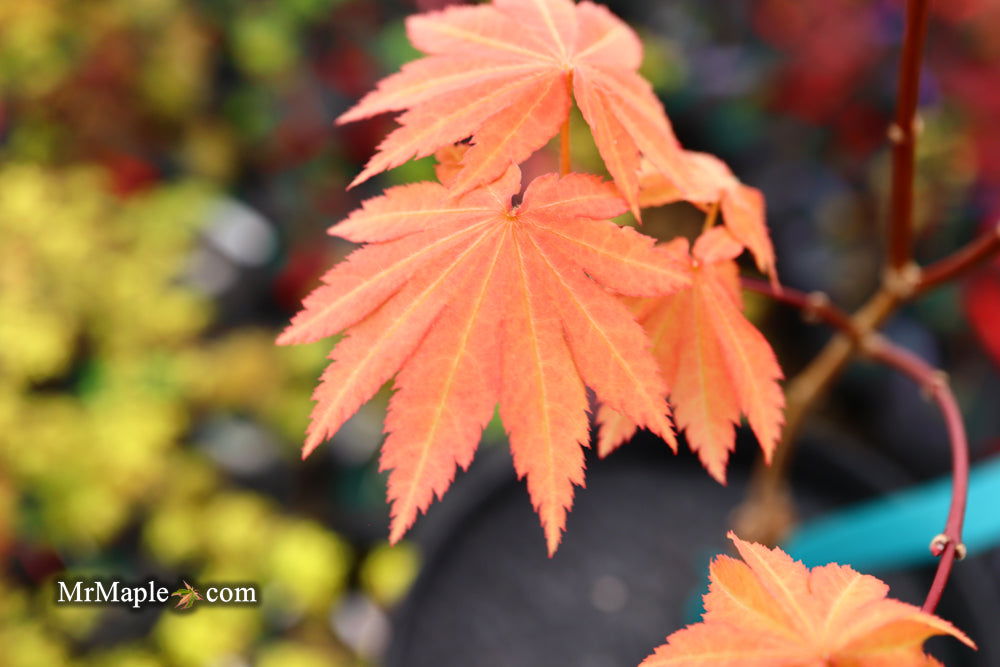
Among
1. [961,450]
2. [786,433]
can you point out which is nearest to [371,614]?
[786,433]

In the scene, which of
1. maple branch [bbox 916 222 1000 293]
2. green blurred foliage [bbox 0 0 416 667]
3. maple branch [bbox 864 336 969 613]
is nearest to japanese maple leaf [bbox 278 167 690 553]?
maple branch [bbox 864 336 969 613]

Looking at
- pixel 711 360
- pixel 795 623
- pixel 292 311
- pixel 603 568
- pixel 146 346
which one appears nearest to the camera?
pixel 795 623

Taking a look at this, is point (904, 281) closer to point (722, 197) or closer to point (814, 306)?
point (814, 306)

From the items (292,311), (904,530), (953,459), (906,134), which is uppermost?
(906,134)

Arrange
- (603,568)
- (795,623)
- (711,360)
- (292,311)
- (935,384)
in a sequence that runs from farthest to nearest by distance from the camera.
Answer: (292,311), (603,568), (935,384), (711,360), (795,623)

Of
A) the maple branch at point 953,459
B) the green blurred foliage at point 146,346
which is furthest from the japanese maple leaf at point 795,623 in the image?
the green blurred foliage at point 146,346

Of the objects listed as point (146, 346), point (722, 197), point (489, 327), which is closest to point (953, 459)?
point (722, 197)

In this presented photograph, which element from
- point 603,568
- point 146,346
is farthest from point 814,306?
point 146,346

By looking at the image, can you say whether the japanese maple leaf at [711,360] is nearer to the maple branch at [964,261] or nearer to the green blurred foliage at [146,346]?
the maple branch at [964,261]

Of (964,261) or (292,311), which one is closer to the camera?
(964,261)

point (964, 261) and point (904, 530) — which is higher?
point (964, 261)
